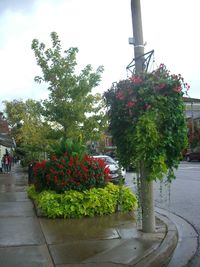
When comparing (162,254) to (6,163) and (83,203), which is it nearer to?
(83,203)

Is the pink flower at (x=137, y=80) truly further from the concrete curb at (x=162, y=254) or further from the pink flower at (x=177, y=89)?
the concrete curb at (x=162, y=254)

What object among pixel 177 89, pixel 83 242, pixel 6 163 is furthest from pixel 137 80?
pixel 6 163

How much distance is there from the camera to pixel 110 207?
973 centimetres

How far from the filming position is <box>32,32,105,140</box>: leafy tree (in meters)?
15.3

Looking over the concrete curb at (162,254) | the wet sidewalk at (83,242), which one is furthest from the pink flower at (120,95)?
the concrete curb at (162,254)

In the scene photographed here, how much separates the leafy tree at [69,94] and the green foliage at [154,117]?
7.51m

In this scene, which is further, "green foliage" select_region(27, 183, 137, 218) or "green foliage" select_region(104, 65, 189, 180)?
"green foliage" select_region(27, 183, 137, 218)

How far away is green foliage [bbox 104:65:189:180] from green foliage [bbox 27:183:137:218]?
191 centimetres

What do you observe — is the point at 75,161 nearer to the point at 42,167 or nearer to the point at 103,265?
the point at 42,167

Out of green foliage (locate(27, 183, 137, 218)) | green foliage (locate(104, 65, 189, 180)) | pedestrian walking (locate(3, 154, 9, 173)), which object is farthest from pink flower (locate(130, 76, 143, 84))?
pedestrian walking (locate(3, 154, 9, 173))

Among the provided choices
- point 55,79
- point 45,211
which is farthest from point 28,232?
point 55,79

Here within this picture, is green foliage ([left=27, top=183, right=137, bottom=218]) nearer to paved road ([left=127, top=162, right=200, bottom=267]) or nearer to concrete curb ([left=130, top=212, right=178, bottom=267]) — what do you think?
paved road ([left=127, top=162, right=200, bottom=267])

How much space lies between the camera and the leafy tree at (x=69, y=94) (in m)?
15.3

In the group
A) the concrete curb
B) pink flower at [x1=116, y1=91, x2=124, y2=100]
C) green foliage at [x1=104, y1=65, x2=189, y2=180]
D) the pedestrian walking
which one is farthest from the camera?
the pedestrian walking
